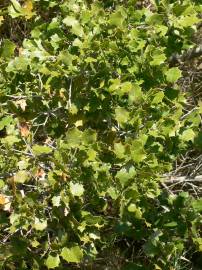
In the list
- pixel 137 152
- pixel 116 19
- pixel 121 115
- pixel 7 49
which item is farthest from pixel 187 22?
pixel 7 49

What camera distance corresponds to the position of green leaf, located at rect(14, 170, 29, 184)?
6.73 feet

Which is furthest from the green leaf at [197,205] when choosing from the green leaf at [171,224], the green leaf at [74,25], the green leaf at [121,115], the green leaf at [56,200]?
the green leaf at [74,25]

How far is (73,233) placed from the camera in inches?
88.3

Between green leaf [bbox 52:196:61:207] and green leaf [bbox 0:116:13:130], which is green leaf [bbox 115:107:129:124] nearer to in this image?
green leaf [bbox 52:196:61:207]

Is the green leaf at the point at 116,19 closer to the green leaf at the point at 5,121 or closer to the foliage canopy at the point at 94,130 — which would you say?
the foliage canopy at the point at 94,130

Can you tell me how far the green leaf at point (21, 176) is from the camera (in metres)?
2.05

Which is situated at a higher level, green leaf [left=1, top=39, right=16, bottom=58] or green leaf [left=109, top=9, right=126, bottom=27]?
green leaf [left=109, top=9, right=126, bottom=27]

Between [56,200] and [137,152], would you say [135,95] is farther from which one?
[56,200]

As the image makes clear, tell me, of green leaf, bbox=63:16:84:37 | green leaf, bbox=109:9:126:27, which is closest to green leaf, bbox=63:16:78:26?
green leaf, bbox=63:16:84:37

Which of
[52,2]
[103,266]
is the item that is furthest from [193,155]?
[52,2]

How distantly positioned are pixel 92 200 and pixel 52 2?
3.44 ft

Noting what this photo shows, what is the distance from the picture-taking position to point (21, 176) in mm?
2055

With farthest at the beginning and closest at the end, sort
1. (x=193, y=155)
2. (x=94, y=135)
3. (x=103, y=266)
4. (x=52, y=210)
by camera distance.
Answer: (x=193, y=155) < (x=103, y=266) < (x=52, y=210) < (x=94, y=135)

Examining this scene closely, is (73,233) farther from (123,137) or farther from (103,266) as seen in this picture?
(103,266)
